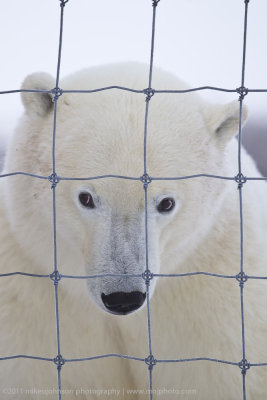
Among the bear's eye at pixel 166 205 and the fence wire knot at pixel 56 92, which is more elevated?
the fence wire knot at pixel 56 92

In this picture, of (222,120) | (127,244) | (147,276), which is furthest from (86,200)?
(222,120)

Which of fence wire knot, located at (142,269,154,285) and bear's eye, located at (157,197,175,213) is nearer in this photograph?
fence wire knot, located at (142,269,154,285)

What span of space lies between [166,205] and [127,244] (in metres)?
0.28

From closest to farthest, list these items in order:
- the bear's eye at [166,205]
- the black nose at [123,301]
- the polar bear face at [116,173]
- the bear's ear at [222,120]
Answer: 1. the black nose at [123,301]
2. the polar bear face at [116,173]
3. the bear's eye at [166,205]
4. the bear's ear at [222,120]

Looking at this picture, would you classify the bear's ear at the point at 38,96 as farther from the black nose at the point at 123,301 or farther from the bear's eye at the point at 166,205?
the black nose at the point at 123,301

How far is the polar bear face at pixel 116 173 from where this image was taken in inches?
95.4

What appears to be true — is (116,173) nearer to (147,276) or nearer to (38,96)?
(147,276)

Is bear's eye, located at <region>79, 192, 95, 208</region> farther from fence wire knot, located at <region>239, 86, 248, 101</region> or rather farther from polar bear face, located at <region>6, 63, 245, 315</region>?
fence wire knot, located at <region>239, 86, 248, 101</region>

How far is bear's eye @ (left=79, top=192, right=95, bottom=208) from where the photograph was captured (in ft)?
8.23

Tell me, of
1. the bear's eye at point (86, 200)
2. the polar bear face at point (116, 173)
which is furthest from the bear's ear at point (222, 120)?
the bear's eye at point (86, 200)

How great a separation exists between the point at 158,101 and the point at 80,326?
115cm

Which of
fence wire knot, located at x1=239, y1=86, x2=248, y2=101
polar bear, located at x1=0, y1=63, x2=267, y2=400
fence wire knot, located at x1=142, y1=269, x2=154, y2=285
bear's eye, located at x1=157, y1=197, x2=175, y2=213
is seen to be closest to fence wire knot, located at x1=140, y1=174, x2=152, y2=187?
polar bear, located at x1=0, y1=63, x2=267, y2=400

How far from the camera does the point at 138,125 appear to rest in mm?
2557

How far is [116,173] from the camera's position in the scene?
8.05 ft
